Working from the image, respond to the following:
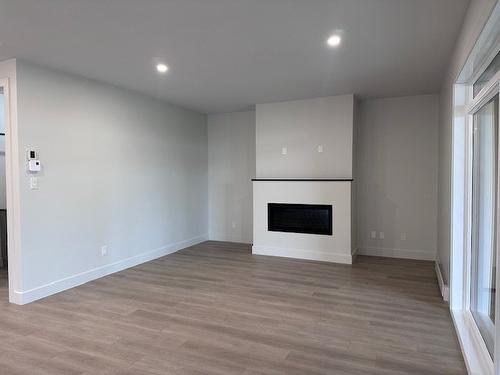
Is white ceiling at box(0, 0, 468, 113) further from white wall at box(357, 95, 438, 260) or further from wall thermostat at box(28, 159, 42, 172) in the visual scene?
wall thermostat at box(28, 159, 42, 172)

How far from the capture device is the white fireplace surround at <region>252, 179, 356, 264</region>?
500 cm

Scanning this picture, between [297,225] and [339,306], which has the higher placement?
[297,225]

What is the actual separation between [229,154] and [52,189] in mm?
3436

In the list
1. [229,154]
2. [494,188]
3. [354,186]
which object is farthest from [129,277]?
[494,188]

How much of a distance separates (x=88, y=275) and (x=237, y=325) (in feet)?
7.43

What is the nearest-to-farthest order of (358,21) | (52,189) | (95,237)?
(358,21)
(52,189)
(95,237)

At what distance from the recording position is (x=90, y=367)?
2316 mm

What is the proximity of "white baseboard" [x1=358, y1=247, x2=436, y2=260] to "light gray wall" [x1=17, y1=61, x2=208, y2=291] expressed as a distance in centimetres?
317

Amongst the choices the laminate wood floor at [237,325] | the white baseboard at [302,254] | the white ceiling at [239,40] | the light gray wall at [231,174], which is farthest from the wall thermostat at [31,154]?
the light gray wall at [231,174]

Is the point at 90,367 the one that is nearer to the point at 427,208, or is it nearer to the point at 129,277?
the point at 129,277

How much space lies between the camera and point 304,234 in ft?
17.3

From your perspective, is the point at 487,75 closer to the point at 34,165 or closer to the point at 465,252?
the point at 465,252

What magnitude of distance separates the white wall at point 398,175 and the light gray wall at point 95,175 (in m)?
3.12

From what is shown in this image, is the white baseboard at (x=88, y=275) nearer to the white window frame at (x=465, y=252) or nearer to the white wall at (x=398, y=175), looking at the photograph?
the white wall at (x=398, y=175)
